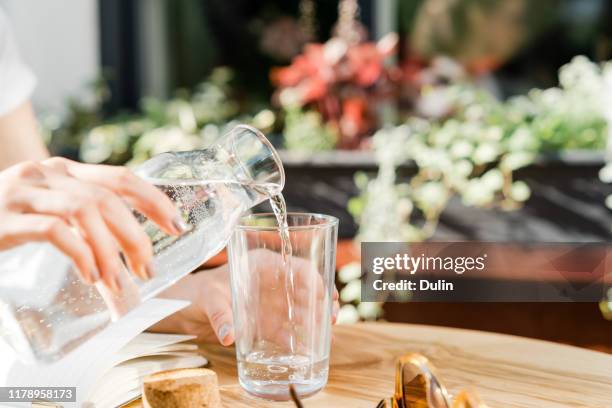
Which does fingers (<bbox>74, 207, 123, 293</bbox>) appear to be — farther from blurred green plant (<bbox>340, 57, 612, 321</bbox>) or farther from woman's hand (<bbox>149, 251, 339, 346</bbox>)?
blurred green plant (<bbox>340, 57, 612, 321</bbox>)

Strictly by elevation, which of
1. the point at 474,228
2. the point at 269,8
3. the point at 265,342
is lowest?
the point at 474,228

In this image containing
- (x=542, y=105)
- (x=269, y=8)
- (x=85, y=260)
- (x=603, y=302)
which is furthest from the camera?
(x=269, y=8)

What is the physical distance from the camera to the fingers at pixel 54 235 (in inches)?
21.0

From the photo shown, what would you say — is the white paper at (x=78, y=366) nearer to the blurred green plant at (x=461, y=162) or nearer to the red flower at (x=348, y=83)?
the blurred green plant at (x=461, y=162)

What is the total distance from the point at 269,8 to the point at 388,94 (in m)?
0.71

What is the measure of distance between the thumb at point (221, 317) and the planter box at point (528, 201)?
127 centimetres

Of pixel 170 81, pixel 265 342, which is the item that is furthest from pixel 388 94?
pixel 265 342

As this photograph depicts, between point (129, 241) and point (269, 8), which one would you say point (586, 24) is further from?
point (129, 241)

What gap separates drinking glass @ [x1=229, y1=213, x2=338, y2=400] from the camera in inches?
27.3

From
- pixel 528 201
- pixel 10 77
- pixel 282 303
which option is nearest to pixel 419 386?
pixel 282 303

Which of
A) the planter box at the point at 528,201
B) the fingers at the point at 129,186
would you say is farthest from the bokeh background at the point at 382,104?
the fingers at the point at 129,186

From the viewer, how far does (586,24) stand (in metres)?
2.62

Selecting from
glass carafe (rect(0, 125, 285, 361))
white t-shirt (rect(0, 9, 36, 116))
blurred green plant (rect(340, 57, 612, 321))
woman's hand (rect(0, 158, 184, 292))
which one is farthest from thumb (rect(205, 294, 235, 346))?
blurred green plant (rect(340, 57, 612, 321))

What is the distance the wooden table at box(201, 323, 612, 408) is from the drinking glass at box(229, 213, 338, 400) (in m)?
0.03
